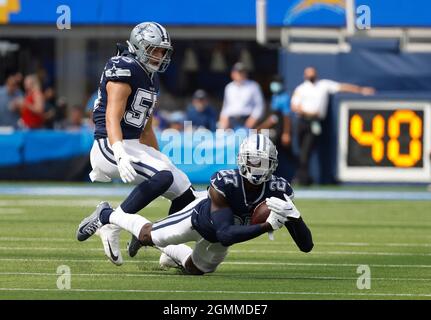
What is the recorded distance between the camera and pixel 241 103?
61.1 feet

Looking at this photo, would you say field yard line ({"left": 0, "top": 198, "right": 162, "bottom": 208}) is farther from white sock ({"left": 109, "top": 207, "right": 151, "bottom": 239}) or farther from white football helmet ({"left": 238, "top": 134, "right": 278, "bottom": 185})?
white football helmet ({"left": 238, "top": 134, "right": 278, "bottom": 185})

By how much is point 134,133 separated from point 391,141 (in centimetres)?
970

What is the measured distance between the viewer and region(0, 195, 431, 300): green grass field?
715 cm

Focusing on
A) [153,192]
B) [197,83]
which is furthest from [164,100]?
[153,192]

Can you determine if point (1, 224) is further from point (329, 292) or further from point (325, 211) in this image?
point (329, 292)

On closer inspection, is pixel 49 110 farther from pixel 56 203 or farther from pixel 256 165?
pixel 256 165

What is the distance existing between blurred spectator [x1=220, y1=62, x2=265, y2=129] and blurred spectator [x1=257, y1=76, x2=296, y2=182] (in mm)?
238

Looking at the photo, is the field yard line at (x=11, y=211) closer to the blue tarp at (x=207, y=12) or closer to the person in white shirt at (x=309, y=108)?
the person in white shirt at (x=309, y=108)

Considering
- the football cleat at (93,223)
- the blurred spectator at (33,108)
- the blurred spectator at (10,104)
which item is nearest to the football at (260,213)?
the football cleat at (93,223)

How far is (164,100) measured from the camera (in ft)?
73.0

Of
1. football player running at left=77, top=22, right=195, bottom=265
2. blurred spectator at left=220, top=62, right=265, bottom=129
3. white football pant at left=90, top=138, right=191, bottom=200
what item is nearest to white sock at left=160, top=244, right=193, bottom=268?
football player running at left=77, top=22, right=195, bottom=265

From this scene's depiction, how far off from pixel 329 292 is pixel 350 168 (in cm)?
1108

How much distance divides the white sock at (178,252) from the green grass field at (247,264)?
0.10 meters
